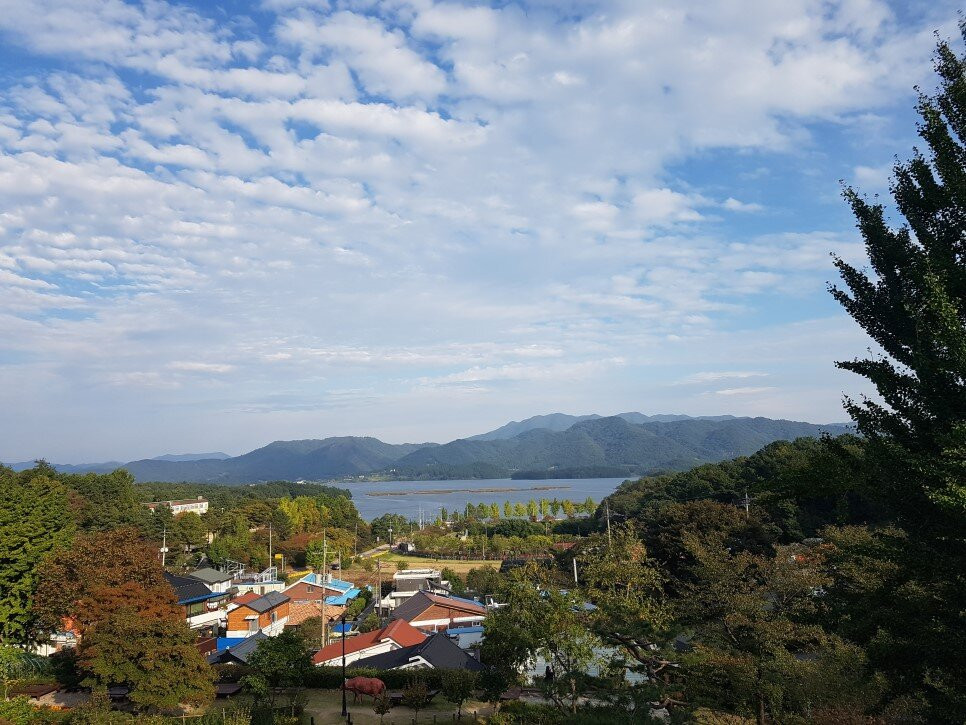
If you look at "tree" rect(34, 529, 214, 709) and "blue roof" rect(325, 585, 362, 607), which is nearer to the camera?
"tree" rect(34, 529, 214, 709)

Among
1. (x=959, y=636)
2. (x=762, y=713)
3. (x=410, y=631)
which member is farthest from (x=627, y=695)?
(x=410, y=631)

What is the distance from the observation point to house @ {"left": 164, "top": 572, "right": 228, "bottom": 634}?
29.1m

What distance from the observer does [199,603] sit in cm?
3064

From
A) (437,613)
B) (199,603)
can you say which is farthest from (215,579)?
(437,613)

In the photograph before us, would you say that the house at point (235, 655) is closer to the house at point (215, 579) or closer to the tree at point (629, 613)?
the tree at point (629, 613)

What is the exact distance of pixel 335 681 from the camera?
18.7 metres

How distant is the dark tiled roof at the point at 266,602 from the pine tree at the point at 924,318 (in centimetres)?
2768

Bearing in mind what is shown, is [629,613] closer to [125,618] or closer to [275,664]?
[275,664]

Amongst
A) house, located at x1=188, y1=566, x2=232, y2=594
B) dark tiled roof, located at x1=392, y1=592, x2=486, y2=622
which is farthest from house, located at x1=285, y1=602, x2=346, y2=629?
house, located at x1=188, y1=566, x2=232, y2=594

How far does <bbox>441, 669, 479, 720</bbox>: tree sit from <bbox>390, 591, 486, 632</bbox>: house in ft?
34.3

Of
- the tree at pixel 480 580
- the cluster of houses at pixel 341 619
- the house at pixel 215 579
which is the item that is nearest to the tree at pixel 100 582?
the cluster of houses at pixel 341 619

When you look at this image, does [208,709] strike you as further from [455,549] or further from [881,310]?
[455,549]

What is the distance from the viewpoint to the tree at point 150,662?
1494cm

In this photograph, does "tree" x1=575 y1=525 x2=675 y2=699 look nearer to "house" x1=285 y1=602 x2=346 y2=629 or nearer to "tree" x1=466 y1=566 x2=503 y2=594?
"house" x1=285 y1=602 x2=346 y2=629
